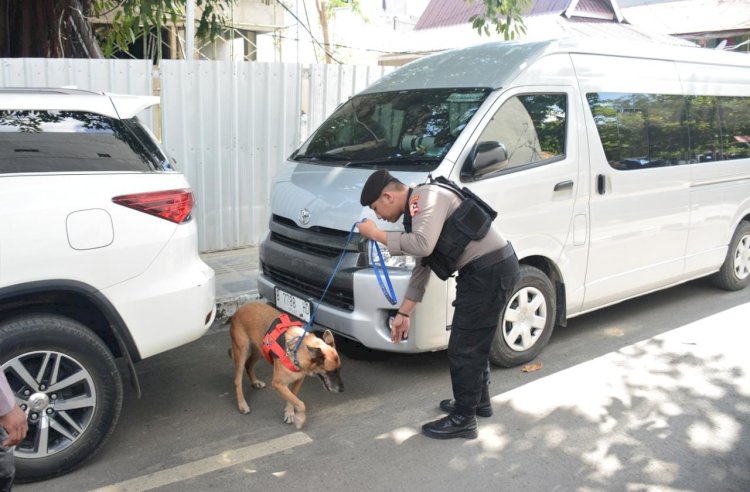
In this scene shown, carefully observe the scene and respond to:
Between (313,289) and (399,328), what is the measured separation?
876 millimetres

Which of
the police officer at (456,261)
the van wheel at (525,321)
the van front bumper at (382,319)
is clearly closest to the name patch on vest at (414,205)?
the police officer at (456,261)

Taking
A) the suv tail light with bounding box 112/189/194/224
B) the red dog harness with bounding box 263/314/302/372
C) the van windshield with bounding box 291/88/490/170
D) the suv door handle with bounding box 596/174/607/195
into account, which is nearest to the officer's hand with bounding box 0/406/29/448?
the suv tail light with bounding box 112/189/194/224

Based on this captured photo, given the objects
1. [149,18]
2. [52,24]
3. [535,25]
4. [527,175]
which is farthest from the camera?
[535,25]

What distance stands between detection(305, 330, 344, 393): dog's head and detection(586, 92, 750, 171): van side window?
2608 mm

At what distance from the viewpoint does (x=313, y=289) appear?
14.3 feet

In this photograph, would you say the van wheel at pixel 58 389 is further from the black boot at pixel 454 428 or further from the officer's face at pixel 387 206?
the black boot at pixel 454 428

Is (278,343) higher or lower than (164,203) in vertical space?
lower

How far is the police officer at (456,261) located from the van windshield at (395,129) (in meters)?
0.75

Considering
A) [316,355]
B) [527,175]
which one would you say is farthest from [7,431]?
[527,175]

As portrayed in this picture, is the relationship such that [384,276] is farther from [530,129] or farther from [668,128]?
[668,128]

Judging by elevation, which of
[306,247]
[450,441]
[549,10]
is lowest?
[450,441]

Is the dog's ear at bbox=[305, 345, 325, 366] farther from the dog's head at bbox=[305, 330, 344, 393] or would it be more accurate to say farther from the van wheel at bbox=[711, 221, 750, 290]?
the van wheel at bbox=[711, 221, 750, 290]

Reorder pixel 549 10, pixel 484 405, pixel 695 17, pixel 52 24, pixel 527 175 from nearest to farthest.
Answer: pixel 484 405, pixel 527 175, pixel 52 24, pixel 549 10, pixel 695 17

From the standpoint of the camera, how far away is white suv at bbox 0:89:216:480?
9.90 feet
